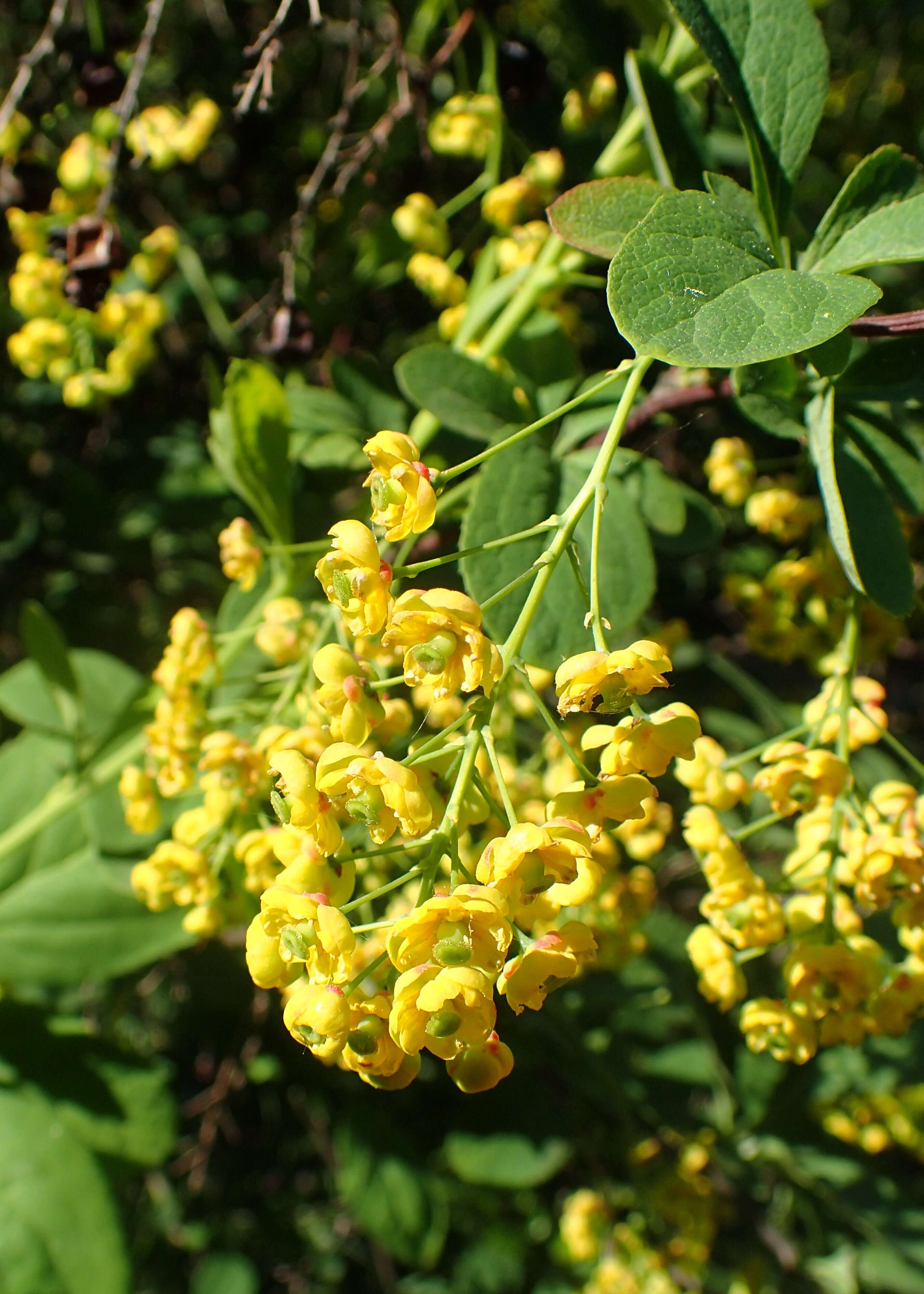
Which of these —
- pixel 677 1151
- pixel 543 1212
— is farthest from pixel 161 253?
pixel 543 1212

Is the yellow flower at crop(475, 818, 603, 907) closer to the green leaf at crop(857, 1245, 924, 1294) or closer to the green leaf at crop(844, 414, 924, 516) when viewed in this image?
the green leaf at crop(844, 414, 924, 516)

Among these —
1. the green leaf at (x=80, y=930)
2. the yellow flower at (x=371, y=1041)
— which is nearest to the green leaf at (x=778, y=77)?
the yellow flower at (x=371, y=1041)

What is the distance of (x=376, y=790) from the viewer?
74cm

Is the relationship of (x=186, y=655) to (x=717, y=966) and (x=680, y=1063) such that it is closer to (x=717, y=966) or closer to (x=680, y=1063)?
(x=717, y=966)

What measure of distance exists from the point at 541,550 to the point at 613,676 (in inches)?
11.3

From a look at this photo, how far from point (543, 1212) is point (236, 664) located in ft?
5.57

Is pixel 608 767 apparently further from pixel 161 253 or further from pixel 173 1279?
pixel 173 1279

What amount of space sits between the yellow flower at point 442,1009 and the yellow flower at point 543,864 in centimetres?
7

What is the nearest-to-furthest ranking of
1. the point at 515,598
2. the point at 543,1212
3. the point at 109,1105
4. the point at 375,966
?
the point at 375,966
the point at 515,598
the point at 109,1105
the point at 543,1212

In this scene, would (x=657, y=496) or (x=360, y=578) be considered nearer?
(x=360, y=578)

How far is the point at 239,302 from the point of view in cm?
224

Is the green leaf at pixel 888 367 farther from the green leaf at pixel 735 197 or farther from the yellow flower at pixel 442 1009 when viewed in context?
the yellow flower at pixel 442 1009

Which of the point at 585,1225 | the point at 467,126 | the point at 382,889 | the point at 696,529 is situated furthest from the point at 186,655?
the point at 585,1225

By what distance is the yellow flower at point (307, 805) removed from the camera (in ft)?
2.41
